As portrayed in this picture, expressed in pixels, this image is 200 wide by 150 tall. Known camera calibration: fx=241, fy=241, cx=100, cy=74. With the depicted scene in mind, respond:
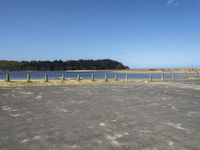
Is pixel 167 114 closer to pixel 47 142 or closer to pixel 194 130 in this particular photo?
pixel 194 130

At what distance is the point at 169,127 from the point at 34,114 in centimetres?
559

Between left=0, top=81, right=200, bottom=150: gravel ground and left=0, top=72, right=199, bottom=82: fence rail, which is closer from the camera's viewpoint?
left=0, top=81, right=200, bottom=150: gravel ground

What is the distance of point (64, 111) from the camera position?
1116 cm

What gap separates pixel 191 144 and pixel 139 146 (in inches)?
55.6

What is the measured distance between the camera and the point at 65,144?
6.23 m

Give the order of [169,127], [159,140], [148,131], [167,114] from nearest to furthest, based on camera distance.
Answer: [159,140]
[148,131]
[169,127]
[167,114]

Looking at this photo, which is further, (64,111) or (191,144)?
(64,111)

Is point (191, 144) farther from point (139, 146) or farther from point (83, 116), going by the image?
point (83, 116)


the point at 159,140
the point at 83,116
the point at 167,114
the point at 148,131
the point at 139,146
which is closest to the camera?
the point at 139,146

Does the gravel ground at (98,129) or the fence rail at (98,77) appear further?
the fence rail at (98,77)

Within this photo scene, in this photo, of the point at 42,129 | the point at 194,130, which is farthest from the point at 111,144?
the point at 194,130

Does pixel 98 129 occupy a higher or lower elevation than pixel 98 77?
higher

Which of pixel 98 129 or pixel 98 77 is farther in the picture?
pixel 98 77

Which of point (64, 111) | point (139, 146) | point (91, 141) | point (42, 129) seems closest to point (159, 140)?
point (139, 146)
